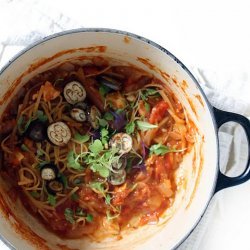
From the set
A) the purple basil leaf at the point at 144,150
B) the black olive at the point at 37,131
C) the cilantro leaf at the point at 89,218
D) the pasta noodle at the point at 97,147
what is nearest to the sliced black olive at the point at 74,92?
the pasta noodle at the point at 97,147

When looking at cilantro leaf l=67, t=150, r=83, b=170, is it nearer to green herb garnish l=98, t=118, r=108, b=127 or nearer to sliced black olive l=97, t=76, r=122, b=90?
→ green herb garnish l=98, t=118, r=108, b=127

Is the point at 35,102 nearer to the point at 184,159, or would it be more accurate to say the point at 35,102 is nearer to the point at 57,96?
the point at 57,96

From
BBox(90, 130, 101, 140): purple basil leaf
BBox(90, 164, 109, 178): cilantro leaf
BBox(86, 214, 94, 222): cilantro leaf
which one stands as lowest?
BBox(86, 214, 94, 222): cilantro leaf

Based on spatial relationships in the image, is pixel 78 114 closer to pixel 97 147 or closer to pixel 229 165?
pixel 97 147

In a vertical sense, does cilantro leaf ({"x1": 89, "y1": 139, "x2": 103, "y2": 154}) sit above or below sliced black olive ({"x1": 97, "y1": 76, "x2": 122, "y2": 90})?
below

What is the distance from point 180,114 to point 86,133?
270 mm

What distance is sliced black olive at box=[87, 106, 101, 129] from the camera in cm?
157

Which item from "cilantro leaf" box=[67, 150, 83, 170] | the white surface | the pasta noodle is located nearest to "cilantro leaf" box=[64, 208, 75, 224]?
the pasta noodle

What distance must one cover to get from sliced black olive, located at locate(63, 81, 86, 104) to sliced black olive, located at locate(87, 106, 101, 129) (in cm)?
4

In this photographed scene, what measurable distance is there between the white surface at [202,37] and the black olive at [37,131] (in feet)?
0.68

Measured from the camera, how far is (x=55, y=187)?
1.58m

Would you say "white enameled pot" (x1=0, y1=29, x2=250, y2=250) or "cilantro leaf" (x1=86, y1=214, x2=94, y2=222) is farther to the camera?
"cilantro leaf" (x1=86, y1=214, x2=94, y2=222)

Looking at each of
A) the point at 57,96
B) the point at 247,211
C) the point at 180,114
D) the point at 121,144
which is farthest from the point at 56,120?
the point at 247,211

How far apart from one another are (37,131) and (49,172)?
0.12 metres
